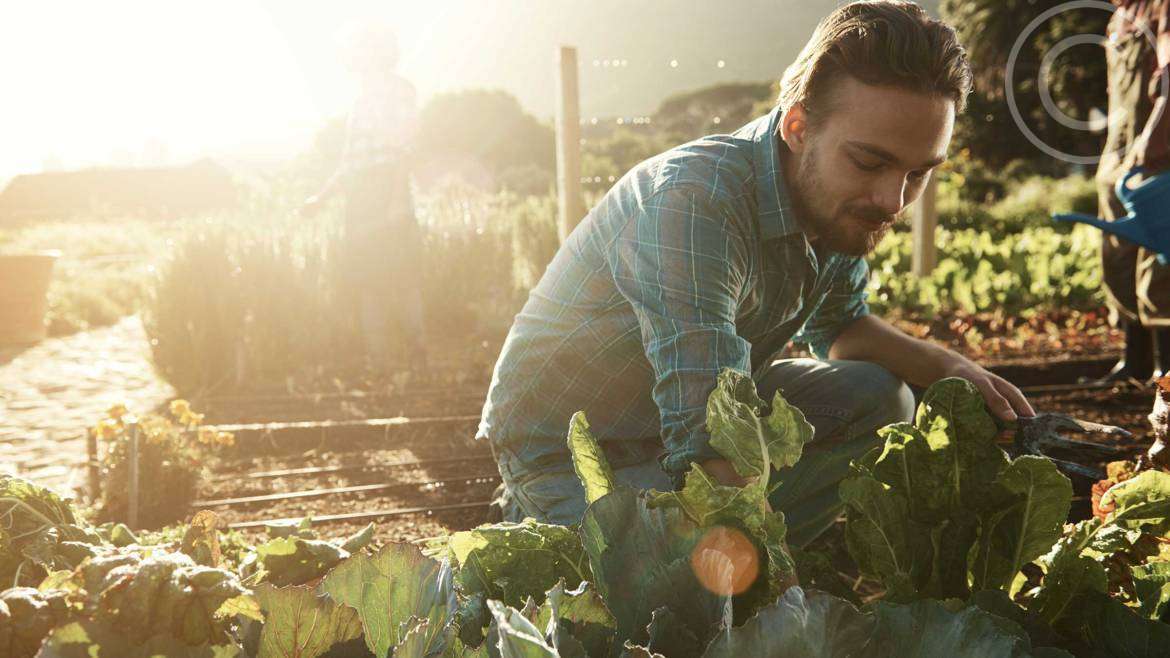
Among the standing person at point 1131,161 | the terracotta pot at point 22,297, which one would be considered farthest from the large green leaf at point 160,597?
the terracotta pot at point 22,297

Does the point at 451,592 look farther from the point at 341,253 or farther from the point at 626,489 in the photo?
the point at 341,253

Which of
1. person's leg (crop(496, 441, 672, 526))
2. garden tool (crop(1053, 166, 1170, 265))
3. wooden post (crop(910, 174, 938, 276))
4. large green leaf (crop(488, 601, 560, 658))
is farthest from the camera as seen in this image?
wooden post (crop(910, 174, 938, 276))

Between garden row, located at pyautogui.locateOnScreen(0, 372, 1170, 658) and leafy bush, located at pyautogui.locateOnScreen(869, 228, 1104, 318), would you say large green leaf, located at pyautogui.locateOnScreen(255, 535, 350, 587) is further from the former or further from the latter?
leafy bush, located at pyautogui.locateOnScreen(869, 228, 1104, 318)

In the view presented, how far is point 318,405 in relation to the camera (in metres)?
4.93

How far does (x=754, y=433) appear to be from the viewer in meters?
0.94

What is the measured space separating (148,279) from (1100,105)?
1812 centimetres

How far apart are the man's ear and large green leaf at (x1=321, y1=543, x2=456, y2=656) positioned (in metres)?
1.25

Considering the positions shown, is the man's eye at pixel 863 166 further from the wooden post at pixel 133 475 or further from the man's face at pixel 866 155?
the wooden post at pixel 133 475

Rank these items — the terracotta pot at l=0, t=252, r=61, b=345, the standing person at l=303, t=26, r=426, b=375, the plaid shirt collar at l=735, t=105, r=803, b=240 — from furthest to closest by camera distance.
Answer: the terracotta pot at l=0, t=252, r=61, b=345
the standing person at l=303, t=26, r=426, b=375
the plaid shirt collar at l=735, t=105, r=803, b=240

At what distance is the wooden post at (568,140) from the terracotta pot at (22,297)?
500 cm

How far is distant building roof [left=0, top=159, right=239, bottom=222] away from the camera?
20156 millimetres

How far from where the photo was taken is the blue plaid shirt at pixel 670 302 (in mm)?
1580

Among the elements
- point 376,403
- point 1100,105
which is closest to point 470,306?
point 376,403

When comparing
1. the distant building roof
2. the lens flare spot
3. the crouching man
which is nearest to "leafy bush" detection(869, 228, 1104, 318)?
the crouching man
